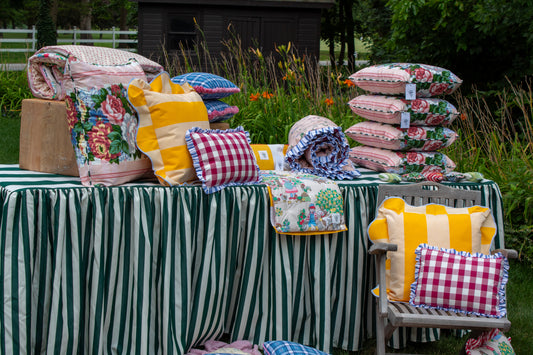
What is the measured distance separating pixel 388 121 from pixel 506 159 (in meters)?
1.83

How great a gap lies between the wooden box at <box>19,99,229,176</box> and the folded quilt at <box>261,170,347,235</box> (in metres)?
1.09

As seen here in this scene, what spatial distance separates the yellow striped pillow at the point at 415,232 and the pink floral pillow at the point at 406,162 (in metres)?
0.68

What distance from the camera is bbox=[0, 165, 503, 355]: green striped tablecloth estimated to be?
2.68 meters

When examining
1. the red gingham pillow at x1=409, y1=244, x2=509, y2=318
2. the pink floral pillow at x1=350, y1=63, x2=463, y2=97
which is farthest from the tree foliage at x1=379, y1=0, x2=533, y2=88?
the red gingham pillow at x1=409, y1=244, x2=509, y2=318

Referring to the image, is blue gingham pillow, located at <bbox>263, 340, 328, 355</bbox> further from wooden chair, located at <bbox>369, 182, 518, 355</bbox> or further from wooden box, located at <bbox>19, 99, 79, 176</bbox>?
wooden box, located at <bbox>19, 99, 79, 176</bbox>

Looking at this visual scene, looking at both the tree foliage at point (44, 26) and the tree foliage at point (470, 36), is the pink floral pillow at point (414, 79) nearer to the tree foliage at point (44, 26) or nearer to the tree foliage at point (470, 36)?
the tree foliage at point (470, 36)

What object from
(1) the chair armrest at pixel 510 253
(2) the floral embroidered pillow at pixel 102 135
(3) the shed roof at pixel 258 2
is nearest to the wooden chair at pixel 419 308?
(1) the chair armrest at pixel 510 253

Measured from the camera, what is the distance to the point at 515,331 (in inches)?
138

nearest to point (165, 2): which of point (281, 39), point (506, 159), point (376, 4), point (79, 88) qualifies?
point (281, 39)

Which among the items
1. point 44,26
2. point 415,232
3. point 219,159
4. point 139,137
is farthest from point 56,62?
point 44,26

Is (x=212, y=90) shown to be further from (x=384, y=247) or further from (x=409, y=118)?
(x=384, y=247)

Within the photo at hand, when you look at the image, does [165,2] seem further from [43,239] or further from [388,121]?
[43,239]

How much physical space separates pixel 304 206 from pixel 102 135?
1.09 metres

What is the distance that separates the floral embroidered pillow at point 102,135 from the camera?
2.86 metres
